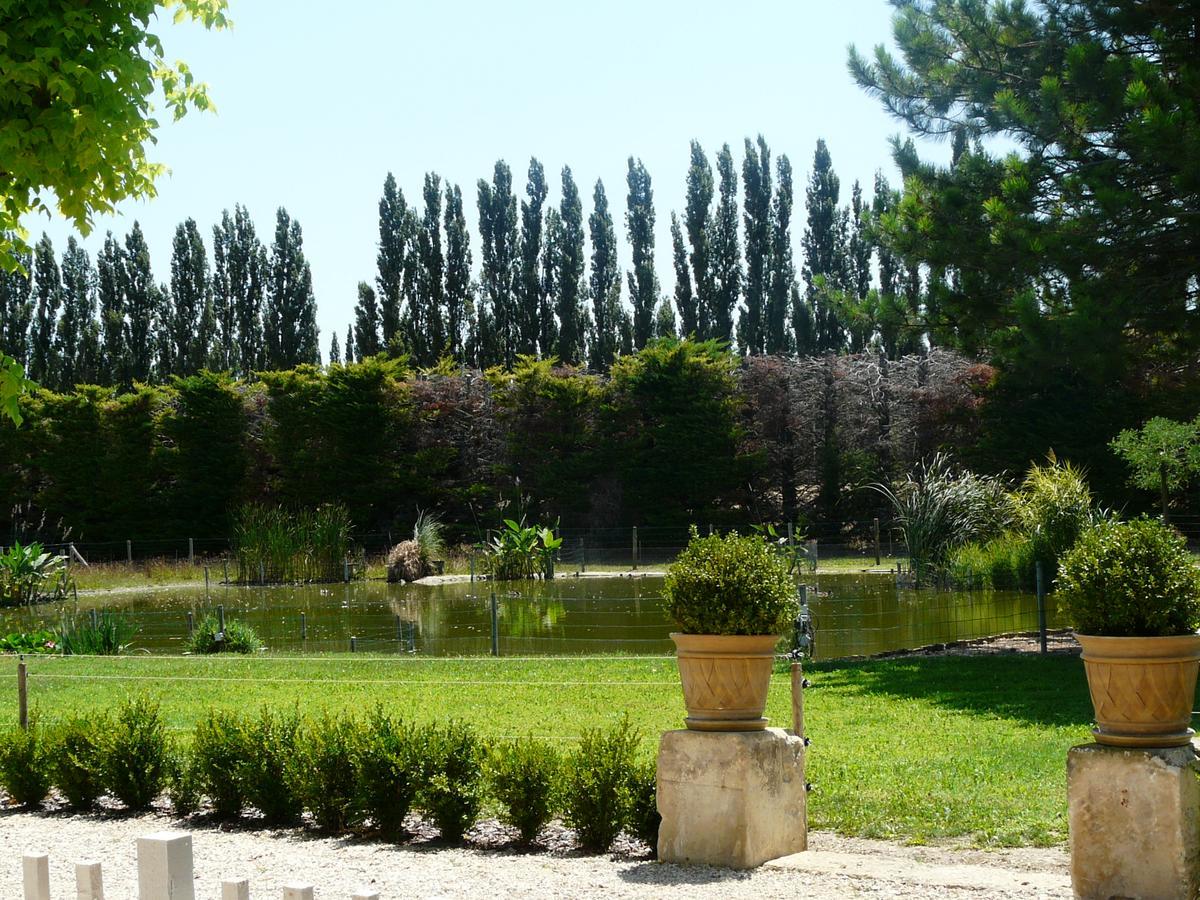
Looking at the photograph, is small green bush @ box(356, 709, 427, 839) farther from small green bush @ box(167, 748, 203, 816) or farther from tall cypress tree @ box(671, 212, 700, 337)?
tall cypress tree @ box(671, 212, 700, 337)

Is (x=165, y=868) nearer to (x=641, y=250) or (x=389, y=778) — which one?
(x=389, y=778)

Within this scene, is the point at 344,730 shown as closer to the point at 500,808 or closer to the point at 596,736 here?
the point at 500,808

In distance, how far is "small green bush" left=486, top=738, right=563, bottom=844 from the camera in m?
5.69

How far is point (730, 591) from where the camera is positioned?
5.28m

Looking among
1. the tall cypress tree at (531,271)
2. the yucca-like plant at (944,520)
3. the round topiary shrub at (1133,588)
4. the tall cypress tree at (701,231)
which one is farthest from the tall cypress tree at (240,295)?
the round topiary shrub at (1133,588)

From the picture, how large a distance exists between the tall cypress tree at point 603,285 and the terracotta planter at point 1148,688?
3648 cm

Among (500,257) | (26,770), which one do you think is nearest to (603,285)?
(500,257)

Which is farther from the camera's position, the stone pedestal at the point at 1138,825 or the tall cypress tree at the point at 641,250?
the tall cypress tree at the point at 641,250

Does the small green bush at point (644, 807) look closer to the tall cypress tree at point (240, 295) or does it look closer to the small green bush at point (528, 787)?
the small green bush at point (528, 787)

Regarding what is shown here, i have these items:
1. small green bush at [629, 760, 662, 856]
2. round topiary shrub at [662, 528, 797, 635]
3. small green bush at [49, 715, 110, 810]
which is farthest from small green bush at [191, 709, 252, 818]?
round topiary shrub at [662, 528, 797, 635]

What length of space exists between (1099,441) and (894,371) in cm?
587

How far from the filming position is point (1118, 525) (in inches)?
203

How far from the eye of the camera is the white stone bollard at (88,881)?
9.33 ft

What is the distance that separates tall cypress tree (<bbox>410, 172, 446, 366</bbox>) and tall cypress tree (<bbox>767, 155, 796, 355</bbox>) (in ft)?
36.4
